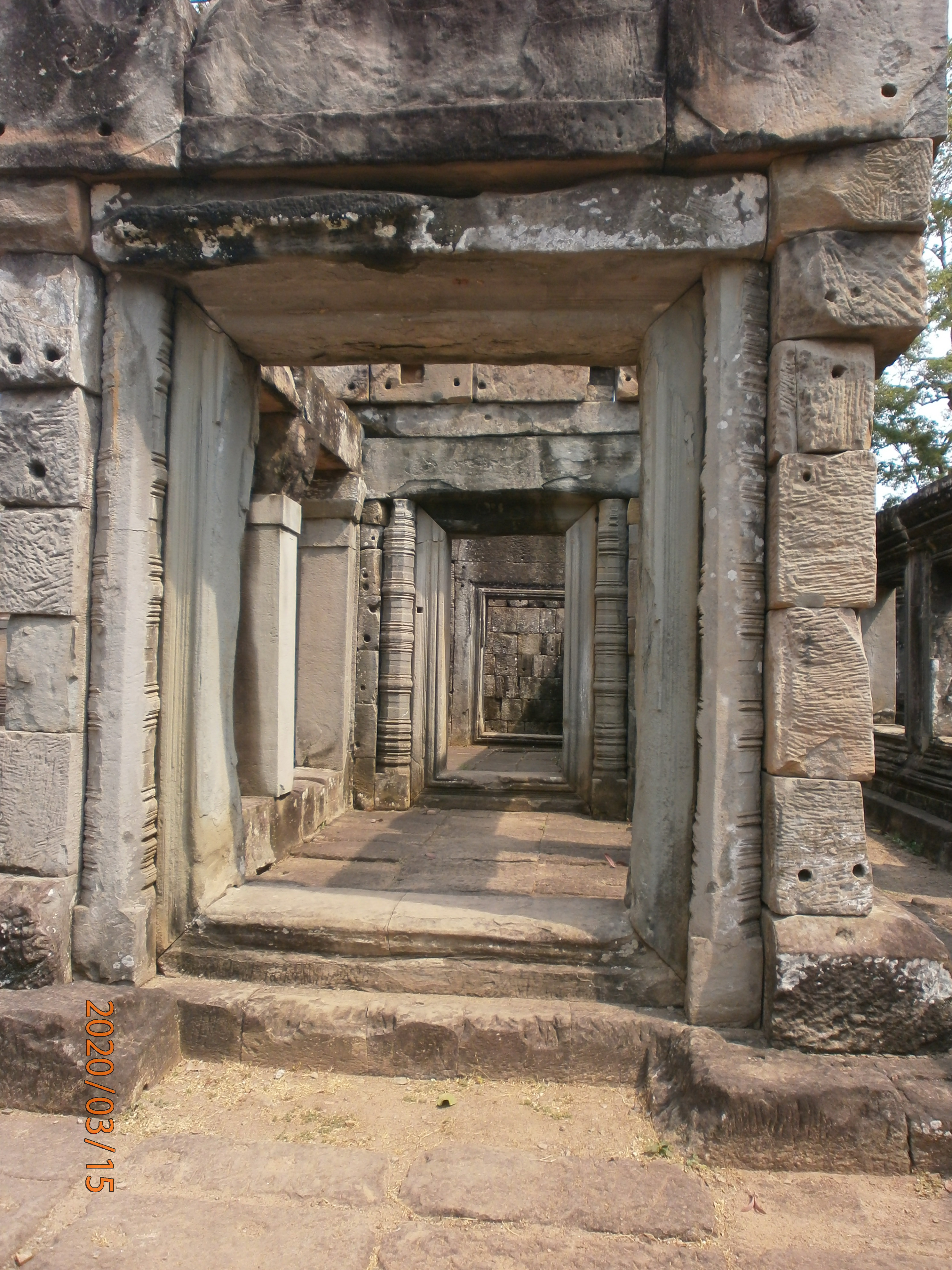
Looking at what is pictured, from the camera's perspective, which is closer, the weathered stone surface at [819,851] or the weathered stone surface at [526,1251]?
the weathered stone surface at [526,1251]

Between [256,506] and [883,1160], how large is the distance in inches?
163

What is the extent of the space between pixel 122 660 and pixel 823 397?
265cm

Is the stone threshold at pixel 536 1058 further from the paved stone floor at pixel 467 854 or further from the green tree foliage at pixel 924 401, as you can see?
the green tree foliage at pixel 924 401

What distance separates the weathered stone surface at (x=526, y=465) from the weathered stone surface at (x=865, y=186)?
3.79 m

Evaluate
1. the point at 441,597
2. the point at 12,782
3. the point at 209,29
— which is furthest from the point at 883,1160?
the point at 441,597

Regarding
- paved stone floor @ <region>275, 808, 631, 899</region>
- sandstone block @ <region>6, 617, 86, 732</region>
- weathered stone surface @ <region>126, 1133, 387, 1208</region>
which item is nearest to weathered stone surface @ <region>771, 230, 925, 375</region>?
paved stone floor @ <region>275, 808, 631, 899</region>

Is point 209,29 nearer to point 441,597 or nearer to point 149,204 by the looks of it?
point 149,204

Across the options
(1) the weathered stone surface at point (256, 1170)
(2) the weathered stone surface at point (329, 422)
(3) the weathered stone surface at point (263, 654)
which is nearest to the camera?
(1) the weathered stone surface at point (256, 1170)

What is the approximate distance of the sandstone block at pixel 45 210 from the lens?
292 cm

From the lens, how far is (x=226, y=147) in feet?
9.29

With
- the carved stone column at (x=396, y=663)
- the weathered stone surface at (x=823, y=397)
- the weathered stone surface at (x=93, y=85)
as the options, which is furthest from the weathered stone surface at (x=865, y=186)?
the carved stone column at (x=396, y=663)

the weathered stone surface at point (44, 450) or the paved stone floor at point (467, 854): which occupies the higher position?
the weathered stone surface at point (44, 450)

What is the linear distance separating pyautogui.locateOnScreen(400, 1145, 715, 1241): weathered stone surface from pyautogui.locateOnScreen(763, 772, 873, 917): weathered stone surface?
0.91 meters

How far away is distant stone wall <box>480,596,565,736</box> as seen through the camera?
1298cm
